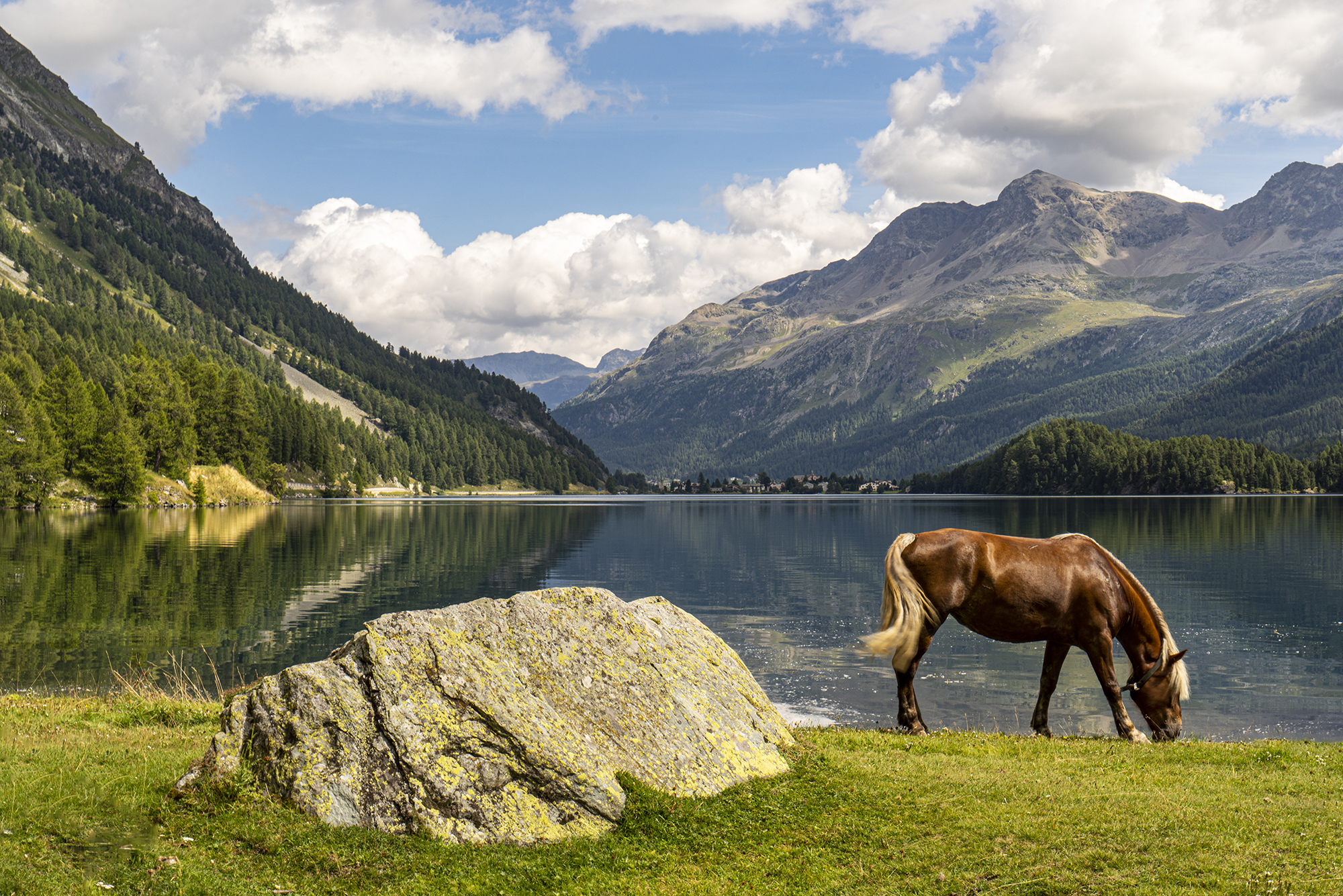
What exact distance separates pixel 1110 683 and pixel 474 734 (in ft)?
49.3

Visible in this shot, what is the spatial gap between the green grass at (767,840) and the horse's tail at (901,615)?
488cm

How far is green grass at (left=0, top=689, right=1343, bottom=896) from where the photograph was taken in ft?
34.9

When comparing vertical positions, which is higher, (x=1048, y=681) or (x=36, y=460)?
(x=36, y=460)

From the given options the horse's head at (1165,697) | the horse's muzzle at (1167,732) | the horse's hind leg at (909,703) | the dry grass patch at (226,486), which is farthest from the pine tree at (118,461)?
the horse's muzzle at (1167,732)

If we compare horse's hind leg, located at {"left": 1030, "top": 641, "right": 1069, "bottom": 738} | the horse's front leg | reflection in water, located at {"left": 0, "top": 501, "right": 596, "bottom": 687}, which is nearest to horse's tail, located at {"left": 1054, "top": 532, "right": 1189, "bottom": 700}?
the horse's front leg

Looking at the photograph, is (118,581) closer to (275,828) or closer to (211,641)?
(211,641)

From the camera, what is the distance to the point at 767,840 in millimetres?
12461

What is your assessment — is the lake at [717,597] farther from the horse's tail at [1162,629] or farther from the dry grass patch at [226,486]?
the dry grass patch at [226,486]

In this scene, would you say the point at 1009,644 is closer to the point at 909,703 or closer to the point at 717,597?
the point at 717,597

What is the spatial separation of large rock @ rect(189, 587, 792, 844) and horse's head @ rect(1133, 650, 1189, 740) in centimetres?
1102

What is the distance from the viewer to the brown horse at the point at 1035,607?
66.9ft

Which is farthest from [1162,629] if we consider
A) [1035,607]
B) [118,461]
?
[118,461]

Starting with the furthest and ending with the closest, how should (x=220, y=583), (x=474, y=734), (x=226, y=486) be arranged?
(x=226, y=486)
(x=220, y=583)
(x=474, y=734)

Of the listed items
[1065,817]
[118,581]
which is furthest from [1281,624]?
[118,581]
